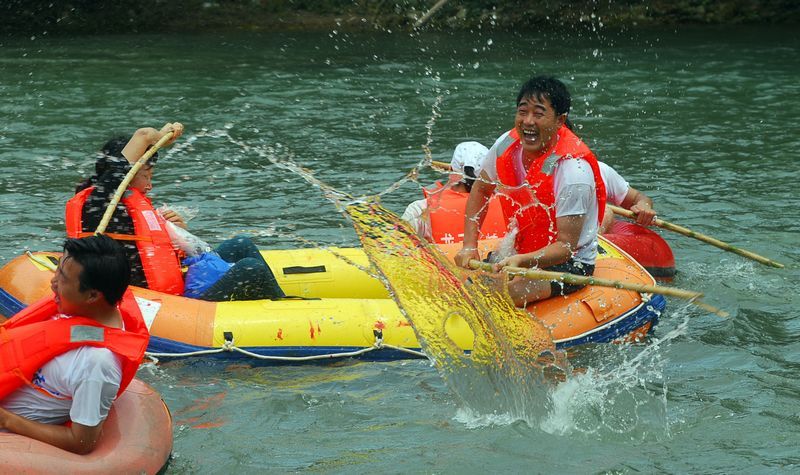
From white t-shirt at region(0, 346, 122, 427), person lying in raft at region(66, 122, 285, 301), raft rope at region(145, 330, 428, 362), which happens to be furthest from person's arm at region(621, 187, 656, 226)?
white t-shirt at region(0, 346, 122, 427)

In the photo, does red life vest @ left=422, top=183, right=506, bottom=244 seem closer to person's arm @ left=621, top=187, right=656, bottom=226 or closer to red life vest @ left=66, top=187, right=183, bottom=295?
person's arm @ left=621, top=187, right=656, bottom=226

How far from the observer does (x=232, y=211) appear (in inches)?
377

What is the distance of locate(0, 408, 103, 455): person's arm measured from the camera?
4.52 metres

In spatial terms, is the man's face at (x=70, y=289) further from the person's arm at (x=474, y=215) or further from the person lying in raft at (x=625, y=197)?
the person lying in raft at (x=625, y=197)

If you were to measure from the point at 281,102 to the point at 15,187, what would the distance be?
4.22 metres

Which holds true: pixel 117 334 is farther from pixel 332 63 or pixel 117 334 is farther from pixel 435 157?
pixel 332 63

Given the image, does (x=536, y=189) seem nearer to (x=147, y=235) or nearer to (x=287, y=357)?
(x=287, y=357)

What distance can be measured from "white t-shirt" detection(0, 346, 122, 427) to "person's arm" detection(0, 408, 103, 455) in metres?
0.04

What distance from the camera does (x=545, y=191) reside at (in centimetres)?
628

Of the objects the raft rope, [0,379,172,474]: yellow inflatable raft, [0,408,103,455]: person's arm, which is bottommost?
the raft rope

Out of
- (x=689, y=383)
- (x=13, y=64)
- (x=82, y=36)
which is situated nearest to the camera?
(x=689, y=383)

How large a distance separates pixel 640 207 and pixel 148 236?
314cm

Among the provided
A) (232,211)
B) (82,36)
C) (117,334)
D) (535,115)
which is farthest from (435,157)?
(82,36)

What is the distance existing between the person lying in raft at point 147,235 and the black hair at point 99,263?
1.94m
